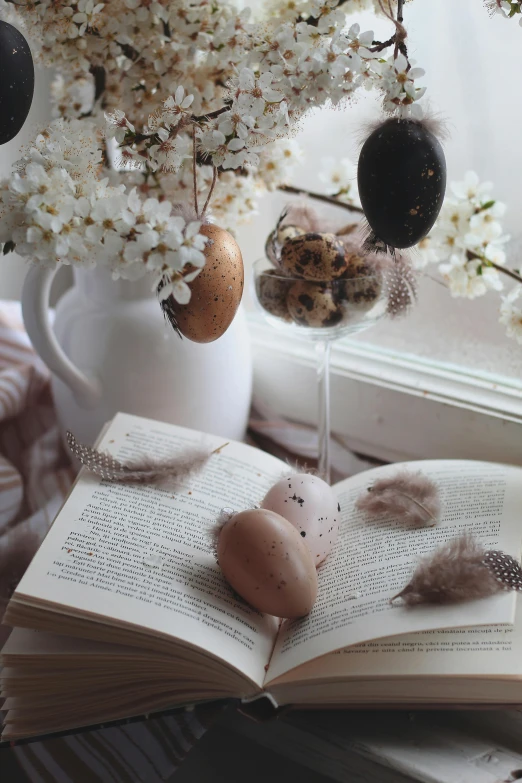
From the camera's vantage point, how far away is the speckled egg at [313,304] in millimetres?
761

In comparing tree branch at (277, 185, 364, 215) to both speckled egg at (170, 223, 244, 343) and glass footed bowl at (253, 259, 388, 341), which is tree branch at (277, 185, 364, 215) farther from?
speckled egg at (170, 223, 244, 343)

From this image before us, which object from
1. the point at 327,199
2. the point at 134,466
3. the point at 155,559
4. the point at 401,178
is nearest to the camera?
the point at 401,178

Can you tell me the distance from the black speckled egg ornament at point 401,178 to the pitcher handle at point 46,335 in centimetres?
39

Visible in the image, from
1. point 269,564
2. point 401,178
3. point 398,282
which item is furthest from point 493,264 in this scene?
point 269,564

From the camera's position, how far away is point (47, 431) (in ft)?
3.43

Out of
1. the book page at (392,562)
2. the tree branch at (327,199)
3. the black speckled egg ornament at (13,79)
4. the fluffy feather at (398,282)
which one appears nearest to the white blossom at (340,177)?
the tree branch at (327,199)

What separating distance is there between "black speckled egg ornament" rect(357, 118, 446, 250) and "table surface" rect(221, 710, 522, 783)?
1.27 ft

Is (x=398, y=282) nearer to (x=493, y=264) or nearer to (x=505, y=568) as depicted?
(x=493, y=264)

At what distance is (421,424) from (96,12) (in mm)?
598

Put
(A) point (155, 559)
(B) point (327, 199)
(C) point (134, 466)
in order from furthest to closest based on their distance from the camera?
1. (B) point (327, 199)
2. (C) point (134, 466)
3. (A) point (155, 559)

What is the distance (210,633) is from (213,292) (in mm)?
271

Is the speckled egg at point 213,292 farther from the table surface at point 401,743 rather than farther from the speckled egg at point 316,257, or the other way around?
the table surface at point 401,743

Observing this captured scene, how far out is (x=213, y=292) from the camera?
1.88ft

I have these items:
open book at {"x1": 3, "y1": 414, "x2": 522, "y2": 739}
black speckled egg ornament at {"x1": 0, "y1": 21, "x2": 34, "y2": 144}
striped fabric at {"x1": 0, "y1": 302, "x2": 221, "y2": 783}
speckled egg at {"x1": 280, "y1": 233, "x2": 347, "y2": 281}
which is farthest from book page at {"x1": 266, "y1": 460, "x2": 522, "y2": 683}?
black speckled egg ornament at {"x1": 0, "y1": 21, "x2": 34, "y2": 144}
